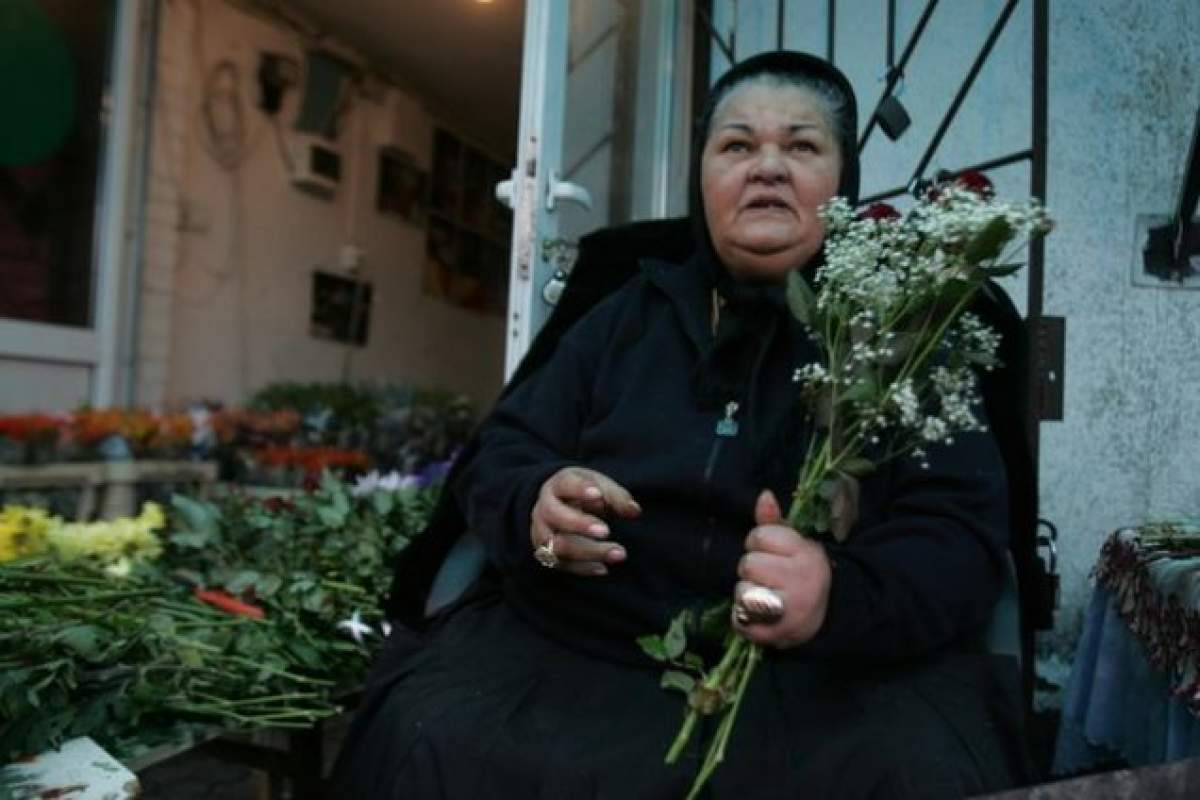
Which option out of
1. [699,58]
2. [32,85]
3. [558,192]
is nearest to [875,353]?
[558,192]

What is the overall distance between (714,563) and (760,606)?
38 cm

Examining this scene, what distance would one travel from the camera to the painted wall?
564cm

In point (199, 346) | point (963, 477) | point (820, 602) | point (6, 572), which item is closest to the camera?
point (820, 602)

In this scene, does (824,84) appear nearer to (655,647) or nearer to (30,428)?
(655,647)

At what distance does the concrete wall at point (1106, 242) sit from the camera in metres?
2.59

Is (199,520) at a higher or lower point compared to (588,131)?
lower

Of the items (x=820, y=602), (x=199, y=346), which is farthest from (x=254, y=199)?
(x=820, y=602)

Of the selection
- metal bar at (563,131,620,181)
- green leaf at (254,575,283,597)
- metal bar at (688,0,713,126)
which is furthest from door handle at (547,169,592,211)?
metal bar at (688,0,713,126)

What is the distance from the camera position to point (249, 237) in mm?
6344

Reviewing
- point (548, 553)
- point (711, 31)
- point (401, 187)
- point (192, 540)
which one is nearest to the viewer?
point (548, 553)

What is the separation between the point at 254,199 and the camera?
6.36m

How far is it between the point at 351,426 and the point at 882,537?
4.52m

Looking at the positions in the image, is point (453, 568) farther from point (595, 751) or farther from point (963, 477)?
point (963, 477)

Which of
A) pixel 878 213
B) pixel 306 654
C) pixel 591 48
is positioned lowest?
pixel 306 654
